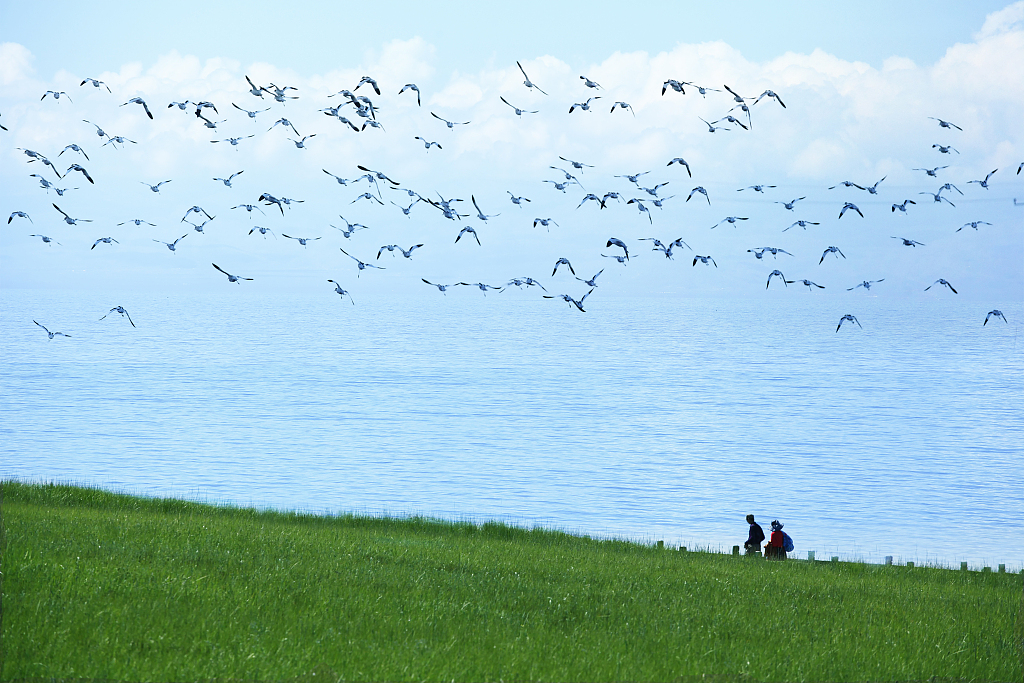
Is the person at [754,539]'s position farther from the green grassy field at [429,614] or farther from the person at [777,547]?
the green grassy field at [429,614]

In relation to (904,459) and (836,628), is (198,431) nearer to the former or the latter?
(904,459)

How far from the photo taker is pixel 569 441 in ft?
196

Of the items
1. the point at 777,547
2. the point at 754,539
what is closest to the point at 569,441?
the point at 754,539

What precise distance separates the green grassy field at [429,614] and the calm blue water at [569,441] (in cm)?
1493

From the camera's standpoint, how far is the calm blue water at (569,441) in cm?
3916

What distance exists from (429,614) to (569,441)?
47.5 m

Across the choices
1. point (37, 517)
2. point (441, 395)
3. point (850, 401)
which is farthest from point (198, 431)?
point (850, 401)

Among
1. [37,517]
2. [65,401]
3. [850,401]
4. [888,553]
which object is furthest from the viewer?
[850,401]

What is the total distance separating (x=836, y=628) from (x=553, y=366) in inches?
4249

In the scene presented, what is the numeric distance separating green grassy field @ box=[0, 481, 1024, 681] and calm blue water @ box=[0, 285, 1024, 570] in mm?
14932

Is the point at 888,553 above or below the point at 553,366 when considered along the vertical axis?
below

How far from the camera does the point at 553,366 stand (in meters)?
122

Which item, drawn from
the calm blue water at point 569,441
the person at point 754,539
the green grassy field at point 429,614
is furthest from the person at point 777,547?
the calm blue water at point 569,441

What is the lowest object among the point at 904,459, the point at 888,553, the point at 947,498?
the point at 888,553
